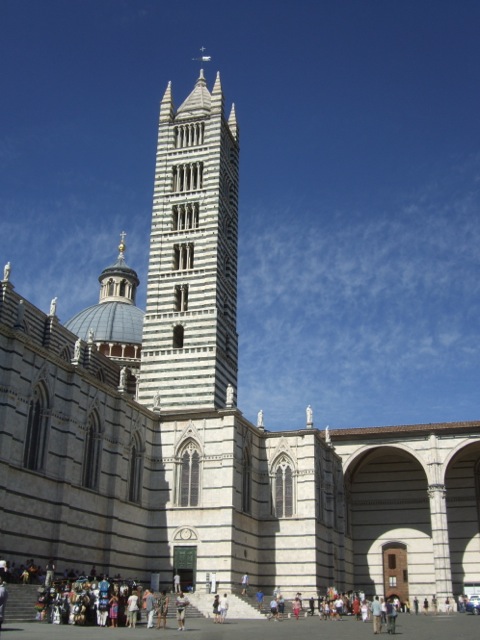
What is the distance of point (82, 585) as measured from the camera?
73.8 feet

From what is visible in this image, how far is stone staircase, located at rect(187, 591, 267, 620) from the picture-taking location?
29875mm

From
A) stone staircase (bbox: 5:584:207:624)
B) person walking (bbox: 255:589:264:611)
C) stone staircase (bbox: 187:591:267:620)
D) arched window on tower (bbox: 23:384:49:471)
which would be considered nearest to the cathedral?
arched window on tower (bbox: 23:384:49:471)

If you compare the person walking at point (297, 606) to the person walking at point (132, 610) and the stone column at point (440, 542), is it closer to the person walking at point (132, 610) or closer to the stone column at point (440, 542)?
the person walking at point (132, 610)

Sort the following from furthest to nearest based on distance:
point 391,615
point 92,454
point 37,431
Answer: point 92,454 < point 37,431 < point 391,615

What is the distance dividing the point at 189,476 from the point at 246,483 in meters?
3.09

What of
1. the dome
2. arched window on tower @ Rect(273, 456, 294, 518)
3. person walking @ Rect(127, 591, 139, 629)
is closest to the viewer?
person walking @ Rect(127, 591, 139, 629)

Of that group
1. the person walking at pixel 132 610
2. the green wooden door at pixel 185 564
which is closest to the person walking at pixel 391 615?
the person walking at pixel 132 610

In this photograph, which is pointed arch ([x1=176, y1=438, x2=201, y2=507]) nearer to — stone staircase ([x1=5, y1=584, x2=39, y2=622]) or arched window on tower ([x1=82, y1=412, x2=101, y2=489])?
arched window on tower ([x1=82, y1=412, x2=101, y2=489])

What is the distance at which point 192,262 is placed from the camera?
141 feet

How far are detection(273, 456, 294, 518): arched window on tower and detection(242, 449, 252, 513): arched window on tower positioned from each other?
1.58 m

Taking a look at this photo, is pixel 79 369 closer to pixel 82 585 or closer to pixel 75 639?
pixel 82 585

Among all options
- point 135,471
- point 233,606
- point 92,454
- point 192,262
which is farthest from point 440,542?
point 92,454

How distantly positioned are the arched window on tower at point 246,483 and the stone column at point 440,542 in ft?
40.2

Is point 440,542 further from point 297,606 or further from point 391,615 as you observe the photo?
point 391,615
